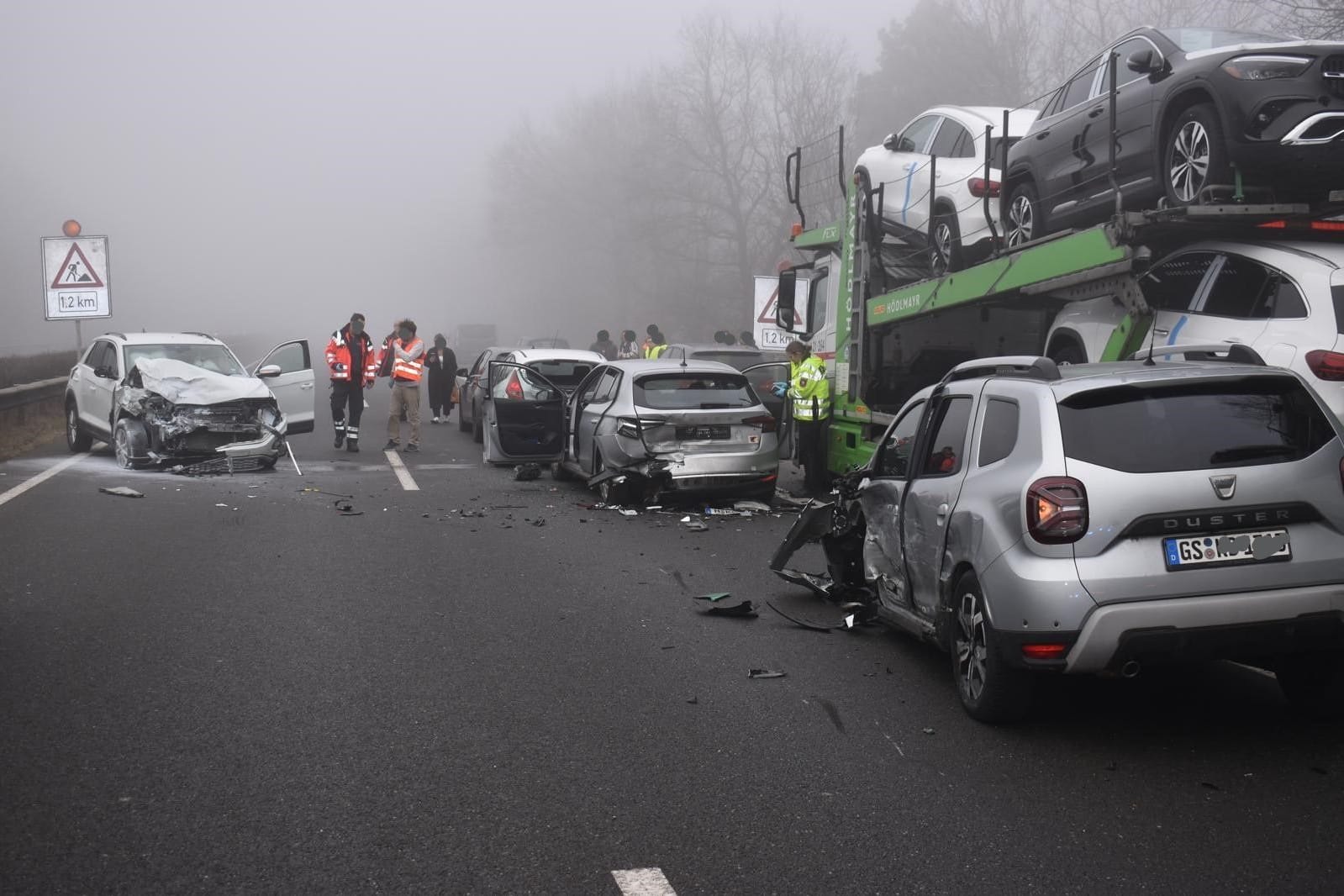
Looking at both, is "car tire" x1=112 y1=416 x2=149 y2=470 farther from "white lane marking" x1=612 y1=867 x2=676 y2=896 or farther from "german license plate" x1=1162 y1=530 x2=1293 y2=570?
"german license plate" x1=1162 y1=530 x2=1293 y2=570

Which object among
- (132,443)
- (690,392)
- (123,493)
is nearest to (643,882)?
(690,392)

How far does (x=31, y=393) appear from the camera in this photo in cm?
2075

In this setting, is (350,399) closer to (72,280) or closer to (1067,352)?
(72,280)

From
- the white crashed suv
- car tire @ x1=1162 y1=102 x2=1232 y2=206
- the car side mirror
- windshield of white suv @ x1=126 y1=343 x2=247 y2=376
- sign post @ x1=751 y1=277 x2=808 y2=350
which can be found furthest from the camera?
sign post @ x1=751 y1=277 x2=808 y2=350

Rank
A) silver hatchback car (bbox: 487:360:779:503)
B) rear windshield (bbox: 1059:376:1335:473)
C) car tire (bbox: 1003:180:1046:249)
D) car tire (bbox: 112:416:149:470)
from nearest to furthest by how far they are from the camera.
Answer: rear windshield (bbox: 1059:376:1335:473)
car tire (bbox: 1003:180:1046:249)
silver hatchback car (bbox: 487:360:779:503)
car tire (bbox: 112:416:149:470)

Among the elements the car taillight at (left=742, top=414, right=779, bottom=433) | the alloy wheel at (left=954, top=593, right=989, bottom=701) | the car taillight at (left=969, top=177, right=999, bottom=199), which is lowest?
the alloy wheel at (left=954, top=593, right=989, bottom=701)

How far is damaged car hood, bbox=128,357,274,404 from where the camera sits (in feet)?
52.1

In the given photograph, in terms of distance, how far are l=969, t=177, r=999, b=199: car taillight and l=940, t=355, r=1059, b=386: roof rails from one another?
5.05m

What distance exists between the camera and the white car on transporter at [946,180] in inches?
478

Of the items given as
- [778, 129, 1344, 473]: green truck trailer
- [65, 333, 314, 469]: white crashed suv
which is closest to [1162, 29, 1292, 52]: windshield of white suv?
[778, 129, 1344, 473]: green truck trailer

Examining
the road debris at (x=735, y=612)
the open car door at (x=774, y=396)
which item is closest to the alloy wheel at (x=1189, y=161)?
the road debris at (x=735, y=612)

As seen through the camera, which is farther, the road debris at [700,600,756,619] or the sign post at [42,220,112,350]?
the sign post at [42,220,112,350]

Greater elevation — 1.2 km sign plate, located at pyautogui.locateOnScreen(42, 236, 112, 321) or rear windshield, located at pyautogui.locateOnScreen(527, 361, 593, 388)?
1.2 km sign plate, located at pyautogui.locateOnScreen(42, 236, 112, 321)

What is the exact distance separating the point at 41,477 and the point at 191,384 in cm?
201
